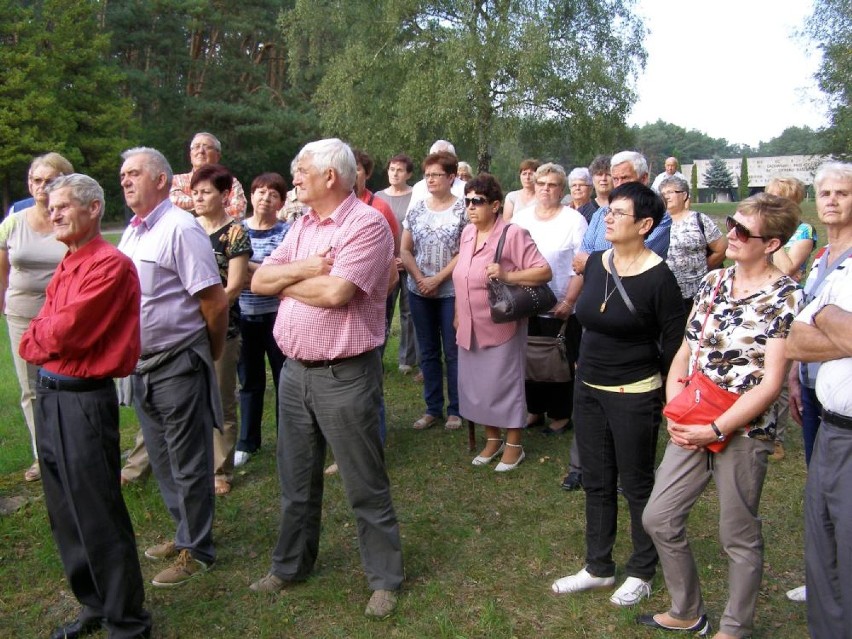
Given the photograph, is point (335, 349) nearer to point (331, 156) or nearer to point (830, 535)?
point (331, 156)

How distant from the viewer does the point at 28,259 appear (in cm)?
514

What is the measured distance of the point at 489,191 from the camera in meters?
5.27

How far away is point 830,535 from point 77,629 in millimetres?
3291

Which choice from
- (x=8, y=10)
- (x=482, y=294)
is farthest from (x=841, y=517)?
(x=8, y=10)

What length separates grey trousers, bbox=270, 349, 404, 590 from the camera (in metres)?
3.57

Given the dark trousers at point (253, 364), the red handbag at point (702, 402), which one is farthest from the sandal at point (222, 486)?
the red handbag at point (702, 402)

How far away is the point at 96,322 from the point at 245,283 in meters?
1.79

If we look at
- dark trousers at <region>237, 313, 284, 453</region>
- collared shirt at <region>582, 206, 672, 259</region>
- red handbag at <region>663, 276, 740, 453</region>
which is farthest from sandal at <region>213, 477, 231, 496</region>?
red handbag at <region>663, 276, 740, 453</region>

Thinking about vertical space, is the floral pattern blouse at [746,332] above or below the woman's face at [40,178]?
below

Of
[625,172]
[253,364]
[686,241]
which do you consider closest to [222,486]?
[253,364]

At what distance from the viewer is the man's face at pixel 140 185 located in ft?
12.7

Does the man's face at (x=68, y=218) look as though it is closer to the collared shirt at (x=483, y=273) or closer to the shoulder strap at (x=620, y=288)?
the shoulder strap at (x=620, y=288)

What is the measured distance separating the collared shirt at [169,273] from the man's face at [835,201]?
3.04 m

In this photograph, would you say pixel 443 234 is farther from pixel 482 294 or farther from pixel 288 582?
pixel 288 582
